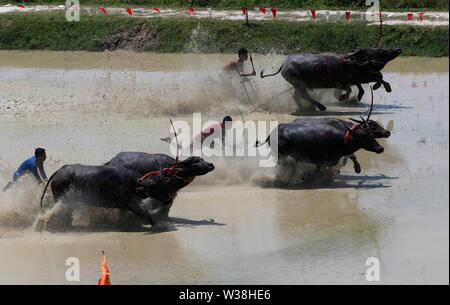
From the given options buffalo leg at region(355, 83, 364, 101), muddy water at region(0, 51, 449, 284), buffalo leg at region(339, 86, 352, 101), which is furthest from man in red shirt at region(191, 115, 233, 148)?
buffalo leg at region(339, 86, 352, 101)

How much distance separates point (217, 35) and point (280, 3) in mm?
5855

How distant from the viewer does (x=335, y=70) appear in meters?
15.0

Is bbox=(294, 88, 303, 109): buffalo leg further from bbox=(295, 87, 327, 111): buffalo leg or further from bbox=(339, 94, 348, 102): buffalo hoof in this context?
bbox=(339, 94, 348, 102): buffalo hoof

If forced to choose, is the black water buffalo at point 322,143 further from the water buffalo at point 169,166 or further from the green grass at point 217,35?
the green grass at point 217,35

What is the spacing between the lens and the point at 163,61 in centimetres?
2225

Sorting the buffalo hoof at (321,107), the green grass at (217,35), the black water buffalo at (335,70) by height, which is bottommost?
the buffalo hoof at (321,107)

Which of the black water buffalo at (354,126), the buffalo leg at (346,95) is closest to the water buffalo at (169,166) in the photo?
the black water buffalo at (354,126)

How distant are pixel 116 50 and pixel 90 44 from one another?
1084 millimetres

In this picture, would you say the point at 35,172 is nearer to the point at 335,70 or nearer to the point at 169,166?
the point at 169,166

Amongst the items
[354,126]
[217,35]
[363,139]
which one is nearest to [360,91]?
[354,126]

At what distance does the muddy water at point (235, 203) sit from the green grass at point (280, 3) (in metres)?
8.96

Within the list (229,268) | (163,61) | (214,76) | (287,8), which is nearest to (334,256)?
(229,268)

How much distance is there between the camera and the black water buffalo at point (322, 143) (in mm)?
10359

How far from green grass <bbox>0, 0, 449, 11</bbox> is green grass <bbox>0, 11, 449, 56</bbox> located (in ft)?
10.9
